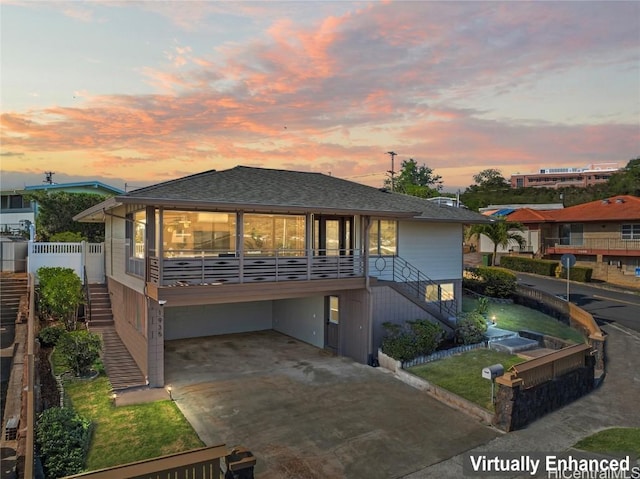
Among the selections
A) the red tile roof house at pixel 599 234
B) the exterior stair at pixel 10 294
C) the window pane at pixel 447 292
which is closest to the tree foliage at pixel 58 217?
the exterior stair at pixel 10 294

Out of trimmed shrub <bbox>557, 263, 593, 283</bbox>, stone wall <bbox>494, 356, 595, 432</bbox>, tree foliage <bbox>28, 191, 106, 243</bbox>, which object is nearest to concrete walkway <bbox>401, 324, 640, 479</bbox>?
stone wall <bbox>494, 356, 595, 432</bbox>

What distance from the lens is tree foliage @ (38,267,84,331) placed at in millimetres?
16781

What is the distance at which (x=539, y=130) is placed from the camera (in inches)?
1286


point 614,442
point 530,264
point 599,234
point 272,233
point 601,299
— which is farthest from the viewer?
point 530,264

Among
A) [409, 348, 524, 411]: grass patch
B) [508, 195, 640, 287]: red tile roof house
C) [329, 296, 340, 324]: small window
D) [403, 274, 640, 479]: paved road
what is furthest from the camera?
[508, 195, 640, 287]: red tile roof house

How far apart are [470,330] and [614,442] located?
24.7 feet

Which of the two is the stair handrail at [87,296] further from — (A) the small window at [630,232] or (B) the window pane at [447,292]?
(A) the small window at [630,232]

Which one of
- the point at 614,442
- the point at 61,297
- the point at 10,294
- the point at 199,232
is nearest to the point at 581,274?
the point at 614,442

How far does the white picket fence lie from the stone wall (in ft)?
65.0

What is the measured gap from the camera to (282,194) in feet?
49.0

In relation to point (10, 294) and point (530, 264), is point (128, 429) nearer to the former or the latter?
point (10, 294)

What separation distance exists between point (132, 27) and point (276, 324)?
14.4m

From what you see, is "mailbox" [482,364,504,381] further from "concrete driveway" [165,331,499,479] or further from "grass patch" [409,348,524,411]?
"concrete driveway" [165,331,499,479]

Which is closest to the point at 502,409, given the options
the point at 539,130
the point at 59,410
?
the point at 59,410
